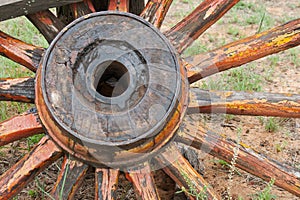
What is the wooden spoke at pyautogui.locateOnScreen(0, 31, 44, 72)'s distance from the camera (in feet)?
6.12

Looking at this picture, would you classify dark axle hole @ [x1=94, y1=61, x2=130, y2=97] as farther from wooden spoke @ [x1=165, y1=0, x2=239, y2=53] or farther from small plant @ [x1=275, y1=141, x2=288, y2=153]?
small plant @ [x1=275, y1=141, x2=288, y2=153]

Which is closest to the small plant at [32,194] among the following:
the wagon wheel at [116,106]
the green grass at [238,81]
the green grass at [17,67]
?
the green grass at [17,67]

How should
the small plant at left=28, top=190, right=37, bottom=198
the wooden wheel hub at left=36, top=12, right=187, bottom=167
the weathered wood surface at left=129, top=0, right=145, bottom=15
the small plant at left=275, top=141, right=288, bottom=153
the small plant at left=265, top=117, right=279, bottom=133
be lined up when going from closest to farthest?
the wooden wheel hub at left=36, top=12, right=187, bottom=167, the small plant at left=28, top=190, right=37, bottom=198, the weathered wood surface at left=129, top=0, right=145, bottom=15, the small plant at left=275, top=141, right=288, bottom=153, the small plant at left=265, top=117, right=279, bottom=133

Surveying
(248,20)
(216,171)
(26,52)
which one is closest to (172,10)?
(248,20)

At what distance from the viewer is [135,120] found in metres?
1.57

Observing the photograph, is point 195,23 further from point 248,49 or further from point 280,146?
point 280,146

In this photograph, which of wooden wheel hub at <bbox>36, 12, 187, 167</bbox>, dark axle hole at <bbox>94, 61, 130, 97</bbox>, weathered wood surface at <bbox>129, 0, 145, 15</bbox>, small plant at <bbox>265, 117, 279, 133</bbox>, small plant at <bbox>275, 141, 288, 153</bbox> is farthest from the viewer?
small plant at <bbox>265, 117, 279, 133</bbox>

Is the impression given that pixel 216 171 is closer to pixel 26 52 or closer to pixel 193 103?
pixel 193 103

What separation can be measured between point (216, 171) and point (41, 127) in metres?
1.11

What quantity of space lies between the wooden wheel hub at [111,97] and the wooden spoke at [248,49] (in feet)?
0.76

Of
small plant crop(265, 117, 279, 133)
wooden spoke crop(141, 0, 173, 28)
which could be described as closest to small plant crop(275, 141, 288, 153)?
small plant crop(265, 117, 279, 133)

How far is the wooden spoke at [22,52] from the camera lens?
73.4 inches

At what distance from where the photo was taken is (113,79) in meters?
1.80

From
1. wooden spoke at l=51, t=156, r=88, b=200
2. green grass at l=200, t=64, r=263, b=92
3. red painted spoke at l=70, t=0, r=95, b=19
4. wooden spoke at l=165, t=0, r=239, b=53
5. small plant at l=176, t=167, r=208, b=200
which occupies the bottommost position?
small plant at l=176, t=167, r=208, b=200
